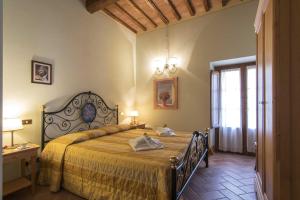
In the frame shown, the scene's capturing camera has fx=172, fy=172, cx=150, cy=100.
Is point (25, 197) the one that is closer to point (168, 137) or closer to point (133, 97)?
point (168, 137)

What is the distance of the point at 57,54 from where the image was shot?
330cm

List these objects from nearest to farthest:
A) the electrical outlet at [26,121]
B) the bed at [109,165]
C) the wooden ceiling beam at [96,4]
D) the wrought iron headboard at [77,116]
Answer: the bed at [109,165] < the electrical outlet at [26,121] < the wrought iron headboard at [77,116] < the wooden ceiling beam at [96,4]

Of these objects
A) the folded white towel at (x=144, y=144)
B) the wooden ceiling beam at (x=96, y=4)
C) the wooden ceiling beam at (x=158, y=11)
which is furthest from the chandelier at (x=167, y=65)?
the folded white towel at (x=144, y=144)

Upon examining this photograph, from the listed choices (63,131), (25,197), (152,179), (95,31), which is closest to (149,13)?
(95,31)

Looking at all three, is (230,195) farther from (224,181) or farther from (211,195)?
(224,181)

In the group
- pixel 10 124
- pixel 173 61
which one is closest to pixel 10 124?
pixel 10 124

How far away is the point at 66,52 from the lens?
11.4ft

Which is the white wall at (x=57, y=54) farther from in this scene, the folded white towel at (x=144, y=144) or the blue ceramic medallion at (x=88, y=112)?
the folded white towel at (x=144, y=144)

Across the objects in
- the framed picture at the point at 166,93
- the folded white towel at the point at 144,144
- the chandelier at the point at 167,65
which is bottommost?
the folded white towel at the point at 144,144

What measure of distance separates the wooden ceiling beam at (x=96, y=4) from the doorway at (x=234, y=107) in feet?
9.71

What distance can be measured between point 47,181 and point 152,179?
189cm

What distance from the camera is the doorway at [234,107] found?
4234 mm

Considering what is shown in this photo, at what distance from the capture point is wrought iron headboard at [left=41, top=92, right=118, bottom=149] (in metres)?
3.14

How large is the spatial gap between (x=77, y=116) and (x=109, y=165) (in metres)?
1.94
